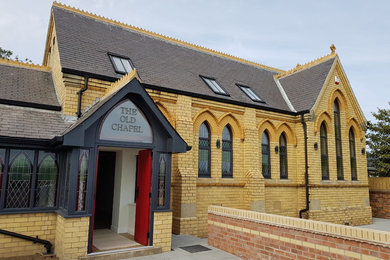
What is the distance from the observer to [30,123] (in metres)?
8.72

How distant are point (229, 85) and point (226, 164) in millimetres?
4486

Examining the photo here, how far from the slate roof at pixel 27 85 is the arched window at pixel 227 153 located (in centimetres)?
731

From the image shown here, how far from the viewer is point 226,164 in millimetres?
13789

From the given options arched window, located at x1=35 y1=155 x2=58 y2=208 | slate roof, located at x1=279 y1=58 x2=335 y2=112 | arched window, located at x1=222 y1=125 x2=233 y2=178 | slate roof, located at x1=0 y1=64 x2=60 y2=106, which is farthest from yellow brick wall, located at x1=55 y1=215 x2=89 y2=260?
slate roof, located at x1=279 y1=58 x2=335 y2=112

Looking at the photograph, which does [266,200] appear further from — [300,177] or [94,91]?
[94,91]

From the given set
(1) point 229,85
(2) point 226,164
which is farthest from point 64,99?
(1) point 229,85

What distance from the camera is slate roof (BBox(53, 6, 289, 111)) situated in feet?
38.8

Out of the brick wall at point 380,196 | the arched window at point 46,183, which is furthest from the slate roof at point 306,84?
the arched window at point 46,183

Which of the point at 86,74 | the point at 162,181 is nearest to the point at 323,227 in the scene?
the point at 162,181

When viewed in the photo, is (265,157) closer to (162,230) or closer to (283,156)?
(283,156)

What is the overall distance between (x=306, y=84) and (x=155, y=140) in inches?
494

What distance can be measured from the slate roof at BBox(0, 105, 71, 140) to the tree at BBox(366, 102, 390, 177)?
20908 mm

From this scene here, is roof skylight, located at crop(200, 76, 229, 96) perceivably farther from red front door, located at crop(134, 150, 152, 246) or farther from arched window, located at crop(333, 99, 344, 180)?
→ arched window, located at crop(333, 99, 344, 180)

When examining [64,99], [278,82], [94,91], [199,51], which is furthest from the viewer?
[278,82]
